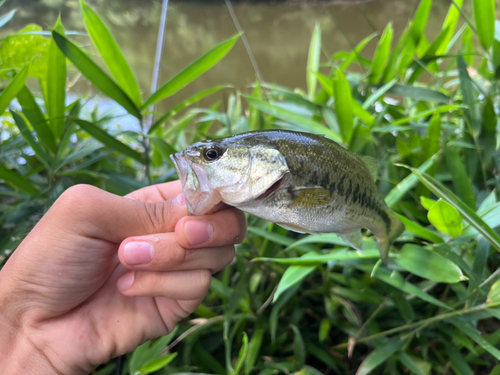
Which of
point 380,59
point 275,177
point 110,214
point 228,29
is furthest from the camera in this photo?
point 228,29

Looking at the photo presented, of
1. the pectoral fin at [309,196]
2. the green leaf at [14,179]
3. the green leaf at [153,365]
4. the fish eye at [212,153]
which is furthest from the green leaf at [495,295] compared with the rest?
the green leaf at [14,179]

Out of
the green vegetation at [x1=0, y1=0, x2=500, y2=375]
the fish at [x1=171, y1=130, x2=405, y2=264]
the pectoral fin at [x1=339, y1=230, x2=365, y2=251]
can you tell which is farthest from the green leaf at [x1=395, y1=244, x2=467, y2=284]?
the fish at [x1=171, y1=130, x2=405, y2=264]

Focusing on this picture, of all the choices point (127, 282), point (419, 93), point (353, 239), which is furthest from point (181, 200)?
point (419, 93)

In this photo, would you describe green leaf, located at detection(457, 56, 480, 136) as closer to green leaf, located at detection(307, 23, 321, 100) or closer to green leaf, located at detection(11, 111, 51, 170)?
green leaf, located at detection(307, 23, 321, 100)

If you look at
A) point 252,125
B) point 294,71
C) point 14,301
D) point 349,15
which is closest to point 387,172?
point 252,125

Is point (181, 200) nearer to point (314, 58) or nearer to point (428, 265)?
point (428, 265)

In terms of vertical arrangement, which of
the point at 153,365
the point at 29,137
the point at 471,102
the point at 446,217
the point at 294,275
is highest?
the point at 29,137

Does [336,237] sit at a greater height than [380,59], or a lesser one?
lesser

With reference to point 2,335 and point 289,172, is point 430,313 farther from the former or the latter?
point 2,335
